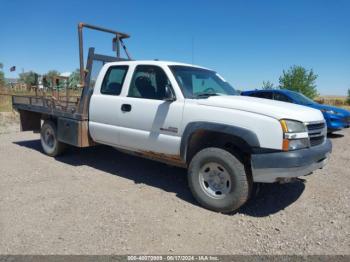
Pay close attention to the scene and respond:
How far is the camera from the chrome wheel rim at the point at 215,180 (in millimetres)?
3921

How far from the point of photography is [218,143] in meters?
4.14

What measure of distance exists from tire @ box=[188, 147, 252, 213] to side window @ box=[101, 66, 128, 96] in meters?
1.95

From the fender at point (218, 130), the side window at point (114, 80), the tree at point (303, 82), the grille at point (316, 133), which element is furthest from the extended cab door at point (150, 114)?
the tree at point (303, 82)

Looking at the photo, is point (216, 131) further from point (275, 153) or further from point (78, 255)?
point (78, 255)

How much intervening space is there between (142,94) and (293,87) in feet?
107

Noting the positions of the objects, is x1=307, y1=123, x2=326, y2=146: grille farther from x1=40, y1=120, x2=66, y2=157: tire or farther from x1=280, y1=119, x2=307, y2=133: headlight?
x1=40, y1=120, x2=66, y2=157: tire

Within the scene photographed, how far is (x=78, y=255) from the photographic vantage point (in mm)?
2904

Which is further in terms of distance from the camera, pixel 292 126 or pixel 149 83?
pixel 149 83

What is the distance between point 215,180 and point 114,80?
2548mm

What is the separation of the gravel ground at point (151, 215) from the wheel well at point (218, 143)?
0.74 meters

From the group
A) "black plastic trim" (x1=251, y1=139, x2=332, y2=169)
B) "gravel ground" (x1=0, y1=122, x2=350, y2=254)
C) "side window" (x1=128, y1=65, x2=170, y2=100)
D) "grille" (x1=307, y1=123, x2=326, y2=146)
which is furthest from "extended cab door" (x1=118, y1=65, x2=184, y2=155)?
"grille" (x1=307, y1=123, x2=326, y2=146)

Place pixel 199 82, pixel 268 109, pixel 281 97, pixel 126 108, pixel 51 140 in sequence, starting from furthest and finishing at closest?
pixel 281 97 → pixel 51 140 → pixel 126 108 → pixel 199 82 → pixel 268 109

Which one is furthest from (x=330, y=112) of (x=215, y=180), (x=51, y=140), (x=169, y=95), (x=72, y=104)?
(x=51, y=140)

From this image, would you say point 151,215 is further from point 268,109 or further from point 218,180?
point 268,109
